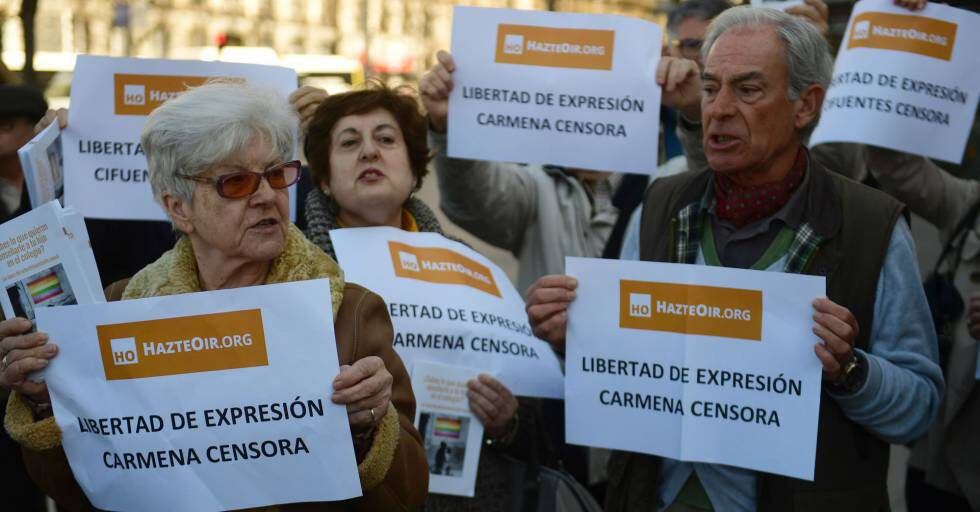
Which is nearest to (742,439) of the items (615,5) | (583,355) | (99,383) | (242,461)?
(583,355)

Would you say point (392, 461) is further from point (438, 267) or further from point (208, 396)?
point (438, 267)

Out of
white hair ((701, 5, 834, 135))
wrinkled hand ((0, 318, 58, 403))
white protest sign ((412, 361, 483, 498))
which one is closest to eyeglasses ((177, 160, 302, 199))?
wrinkled hand ((0, 318, 58, 403))

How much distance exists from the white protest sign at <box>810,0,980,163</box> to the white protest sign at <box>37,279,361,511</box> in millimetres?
2302

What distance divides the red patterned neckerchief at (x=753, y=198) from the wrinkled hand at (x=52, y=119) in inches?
80.4

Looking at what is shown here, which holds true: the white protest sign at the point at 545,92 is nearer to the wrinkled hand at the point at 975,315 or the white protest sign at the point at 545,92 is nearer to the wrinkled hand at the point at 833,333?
the wrinkled hand at the point at 975,315

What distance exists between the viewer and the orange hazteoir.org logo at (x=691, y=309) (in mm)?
3256

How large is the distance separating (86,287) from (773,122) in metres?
1.71

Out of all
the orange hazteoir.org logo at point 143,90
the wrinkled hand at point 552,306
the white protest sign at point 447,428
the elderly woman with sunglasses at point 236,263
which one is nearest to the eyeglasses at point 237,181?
the elderly woman with sunglasses at point 236,263

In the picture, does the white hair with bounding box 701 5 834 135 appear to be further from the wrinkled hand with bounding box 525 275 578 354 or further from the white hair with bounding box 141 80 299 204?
the white hair with bounding box 141 80 299 204

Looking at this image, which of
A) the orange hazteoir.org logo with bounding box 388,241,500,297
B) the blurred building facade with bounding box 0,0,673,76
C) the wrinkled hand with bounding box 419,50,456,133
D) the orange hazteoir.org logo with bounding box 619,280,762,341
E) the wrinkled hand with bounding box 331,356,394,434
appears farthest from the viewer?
the blurred building facade with bounding box 0,0,673,76

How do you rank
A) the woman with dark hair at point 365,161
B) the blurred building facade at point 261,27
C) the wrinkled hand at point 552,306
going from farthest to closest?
1. the blurred building facade at point 261,27
2. the woman with dark hair at point 365,161
3. the wrinkled hand at point 552,306

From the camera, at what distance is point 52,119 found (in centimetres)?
420

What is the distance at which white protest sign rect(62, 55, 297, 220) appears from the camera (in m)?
4.27

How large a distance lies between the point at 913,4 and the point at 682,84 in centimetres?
86
